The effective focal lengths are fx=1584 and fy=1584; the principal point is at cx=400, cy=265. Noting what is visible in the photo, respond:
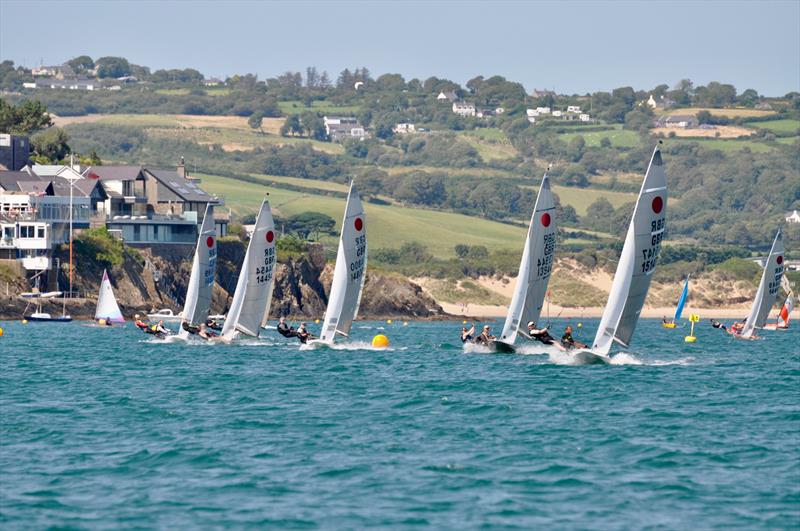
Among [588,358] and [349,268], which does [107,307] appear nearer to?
[349,268]

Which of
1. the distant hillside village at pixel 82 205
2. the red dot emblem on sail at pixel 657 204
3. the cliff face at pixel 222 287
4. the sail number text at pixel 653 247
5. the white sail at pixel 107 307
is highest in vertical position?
the red dot emblem on sail at pixel 657 204

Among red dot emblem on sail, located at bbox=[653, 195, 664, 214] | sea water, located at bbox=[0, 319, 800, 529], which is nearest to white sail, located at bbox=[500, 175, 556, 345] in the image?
sea water, located at bbox=[0, 319, 800, 529]

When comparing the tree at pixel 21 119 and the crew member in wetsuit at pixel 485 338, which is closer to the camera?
the crew member in wetsuit at pixel 485 338

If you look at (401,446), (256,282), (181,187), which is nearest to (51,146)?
(181,187)

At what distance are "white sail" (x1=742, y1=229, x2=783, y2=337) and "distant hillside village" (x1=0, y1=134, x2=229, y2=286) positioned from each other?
5849 centimetres

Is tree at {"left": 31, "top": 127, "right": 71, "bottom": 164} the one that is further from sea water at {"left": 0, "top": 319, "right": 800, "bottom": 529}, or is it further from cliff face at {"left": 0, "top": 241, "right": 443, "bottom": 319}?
sea water at {"left": 0, "top": 319, "right": 800, "bottom": 529}

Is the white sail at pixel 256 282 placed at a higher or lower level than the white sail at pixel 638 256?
lower

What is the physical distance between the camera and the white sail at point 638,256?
190 feet

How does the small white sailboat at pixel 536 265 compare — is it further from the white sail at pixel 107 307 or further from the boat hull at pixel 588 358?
the white sail at pixel 107 307

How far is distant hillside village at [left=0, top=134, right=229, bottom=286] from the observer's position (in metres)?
131

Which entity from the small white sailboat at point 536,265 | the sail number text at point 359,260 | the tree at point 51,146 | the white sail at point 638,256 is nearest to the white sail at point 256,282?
the sail number text at point 359,260

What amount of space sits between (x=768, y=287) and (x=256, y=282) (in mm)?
39260

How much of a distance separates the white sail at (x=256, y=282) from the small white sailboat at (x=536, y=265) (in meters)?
14.1

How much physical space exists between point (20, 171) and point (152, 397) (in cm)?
10374
